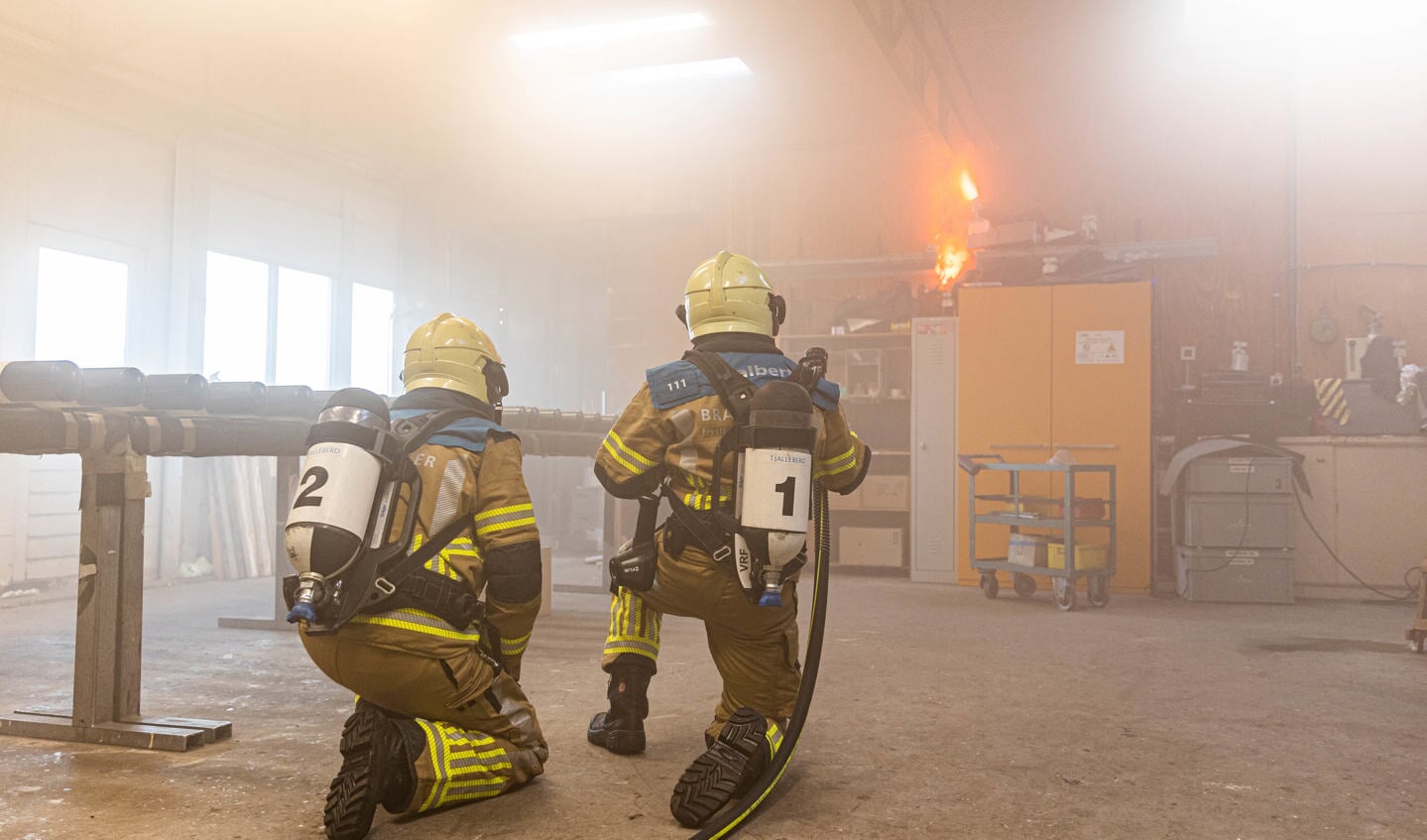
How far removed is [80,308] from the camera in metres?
7.80

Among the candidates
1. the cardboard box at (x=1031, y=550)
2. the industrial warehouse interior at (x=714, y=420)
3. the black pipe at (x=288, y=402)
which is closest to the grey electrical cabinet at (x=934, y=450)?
the industrial warehouse interior at (x=714, y=420)

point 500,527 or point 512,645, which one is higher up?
point 500,527

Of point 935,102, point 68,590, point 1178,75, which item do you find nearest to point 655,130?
point 935,102

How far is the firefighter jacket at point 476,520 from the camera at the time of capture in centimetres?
261

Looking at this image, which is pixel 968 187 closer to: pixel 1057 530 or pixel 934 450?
pixel 934 450

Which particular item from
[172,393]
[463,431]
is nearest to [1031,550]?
[463,431]

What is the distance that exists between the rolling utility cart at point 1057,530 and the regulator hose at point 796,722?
426 centimetres

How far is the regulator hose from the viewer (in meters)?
2.55

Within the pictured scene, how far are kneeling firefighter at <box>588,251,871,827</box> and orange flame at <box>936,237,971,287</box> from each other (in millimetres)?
6524

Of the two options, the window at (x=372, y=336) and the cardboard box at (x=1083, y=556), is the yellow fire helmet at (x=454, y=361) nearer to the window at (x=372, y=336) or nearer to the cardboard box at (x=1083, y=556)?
the cardboard box at (x=1083, y=556)

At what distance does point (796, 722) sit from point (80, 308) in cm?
726

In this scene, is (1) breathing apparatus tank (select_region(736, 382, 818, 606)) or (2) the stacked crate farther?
(2) the stacked crate

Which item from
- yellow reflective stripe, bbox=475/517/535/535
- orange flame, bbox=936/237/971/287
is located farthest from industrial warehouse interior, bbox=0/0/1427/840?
orange flame, bbox=936/237/971/287

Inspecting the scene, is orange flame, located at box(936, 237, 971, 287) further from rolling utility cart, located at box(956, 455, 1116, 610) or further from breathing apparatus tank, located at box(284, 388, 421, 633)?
breathing apparatus tank, located at box(284, 388, 421, 633)
